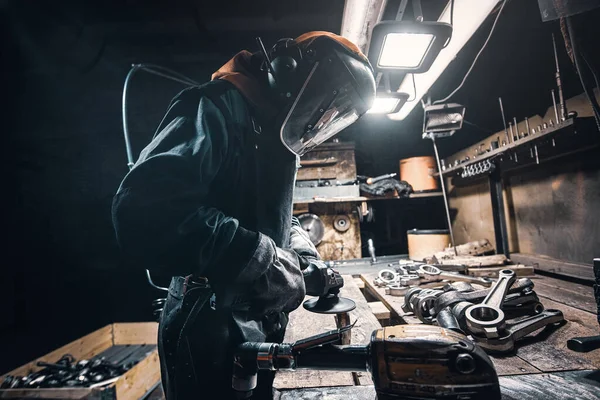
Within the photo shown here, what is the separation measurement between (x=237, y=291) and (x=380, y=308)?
77.8 inches

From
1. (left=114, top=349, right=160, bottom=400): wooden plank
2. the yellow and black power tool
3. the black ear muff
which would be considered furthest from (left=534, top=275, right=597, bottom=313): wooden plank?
(left=114, top=349, right=160, bottom=400): wooden plank

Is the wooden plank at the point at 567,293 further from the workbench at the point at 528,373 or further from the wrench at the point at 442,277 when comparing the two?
the wrench at the point at 442,277

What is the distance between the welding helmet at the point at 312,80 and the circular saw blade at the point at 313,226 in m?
4.20

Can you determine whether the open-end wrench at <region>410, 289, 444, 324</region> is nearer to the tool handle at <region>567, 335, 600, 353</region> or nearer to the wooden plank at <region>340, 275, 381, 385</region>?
the wooden plank at <region>340, 275, 381, 385</region>

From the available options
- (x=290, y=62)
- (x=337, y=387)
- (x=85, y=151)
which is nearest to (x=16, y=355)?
(x=85, y=151)

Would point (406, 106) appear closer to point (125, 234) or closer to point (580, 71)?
point (580, 71)

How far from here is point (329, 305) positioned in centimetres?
120

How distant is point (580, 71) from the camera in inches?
64.0

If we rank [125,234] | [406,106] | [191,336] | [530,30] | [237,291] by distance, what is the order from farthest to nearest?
[406,106] → [530,30] → [191,336] → [237,291] → [125,234]

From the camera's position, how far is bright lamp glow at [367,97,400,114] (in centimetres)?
334

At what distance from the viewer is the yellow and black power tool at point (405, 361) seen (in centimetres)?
75

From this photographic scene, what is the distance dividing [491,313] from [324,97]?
5.26 feet

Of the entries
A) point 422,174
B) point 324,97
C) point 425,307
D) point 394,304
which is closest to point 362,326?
point 425,307

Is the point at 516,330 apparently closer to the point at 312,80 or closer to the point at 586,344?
the point at 586,344
